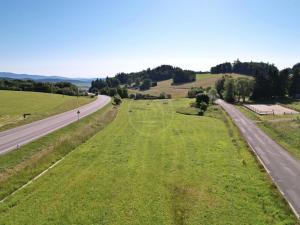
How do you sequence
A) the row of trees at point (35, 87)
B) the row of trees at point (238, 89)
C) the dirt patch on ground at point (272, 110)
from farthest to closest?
the row of trees at point (35, 87) → the row of trees at point (238, 89) → the dirt patch on ground at point (272, 110)

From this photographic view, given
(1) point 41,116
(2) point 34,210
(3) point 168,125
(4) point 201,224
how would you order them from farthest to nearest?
(1) point 41,116 → (3) point 168,125 → (2) point 34,210 → (4) point 201,224

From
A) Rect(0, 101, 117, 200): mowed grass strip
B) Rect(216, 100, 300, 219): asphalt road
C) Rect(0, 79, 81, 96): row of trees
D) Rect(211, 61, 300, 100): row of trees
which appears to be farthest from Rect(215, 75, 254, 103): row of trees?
Rect(0, 101, 117, 200): mowed grass strip

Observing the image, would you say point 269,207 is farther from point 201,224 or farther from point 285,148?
point 285,148

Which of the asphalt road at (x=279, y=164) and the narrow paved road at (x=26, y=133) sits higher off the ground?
the asphalt road at (x=279, y=164)

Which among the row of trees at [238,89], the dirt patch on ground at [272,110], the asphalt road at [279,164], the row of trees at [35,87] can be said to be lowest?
the asphalt road at [279,164]

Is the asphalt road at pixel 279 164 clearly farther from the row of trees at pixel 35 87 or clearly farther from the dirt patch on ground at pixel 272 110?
the row of trees at pixel 35 87

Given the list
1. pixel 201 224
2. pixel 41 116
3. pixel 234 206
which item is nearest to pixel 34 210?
pixel 201 224

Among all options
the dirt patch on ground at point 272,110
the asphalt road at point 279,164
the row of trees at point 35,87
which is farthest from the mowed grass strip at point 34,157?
the row of trees at point 35,87
